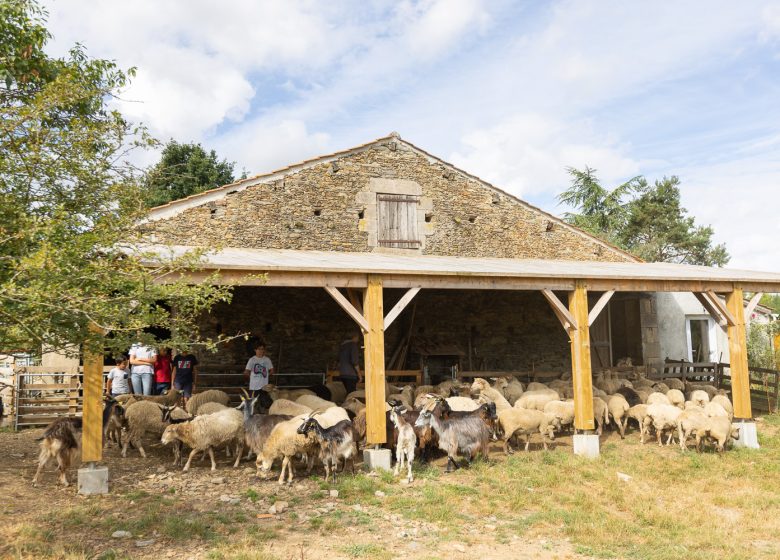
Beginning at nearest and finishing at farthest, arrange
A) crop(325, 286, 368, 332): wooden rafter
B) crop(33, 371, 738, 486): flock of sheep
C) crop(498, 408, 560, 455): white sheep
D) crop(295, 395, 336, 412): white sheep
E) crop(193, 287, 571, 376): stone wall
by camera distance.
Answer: crop(33, 371, 738, 486): flock of sheep → crop(325, 286, 368, 332): wooden rafter → crop(498, 408, 560, 455): white sheep → crop(295, 395, 336, 412): white sheep → crop(193, 287, 571, 376): stone wall

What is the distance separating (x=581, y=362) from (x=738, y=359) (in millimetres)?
3399

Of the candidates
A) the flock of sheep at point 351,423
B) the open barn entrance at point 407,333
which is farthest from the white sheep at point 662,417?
the open barn entrance at point 407,333

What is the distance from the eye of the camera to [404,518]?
6.59 meters

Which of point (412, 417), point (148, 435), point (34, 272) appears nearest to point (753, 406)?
point (412, 417)

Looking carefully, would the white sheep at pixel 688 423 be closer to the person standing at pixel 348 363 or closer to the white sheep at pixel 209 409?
the person standing at pixel 348 363

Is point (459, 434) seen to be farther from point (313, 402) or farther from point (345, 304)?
point (313, 402)

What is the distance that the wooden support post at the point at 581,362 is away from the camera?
971 cm

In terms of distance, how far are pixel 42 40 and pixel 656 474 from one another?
10.7m

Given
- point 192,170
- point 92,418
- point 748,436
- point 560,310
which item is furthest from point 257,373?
point 192,170

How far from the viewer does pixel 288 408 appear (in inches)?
370

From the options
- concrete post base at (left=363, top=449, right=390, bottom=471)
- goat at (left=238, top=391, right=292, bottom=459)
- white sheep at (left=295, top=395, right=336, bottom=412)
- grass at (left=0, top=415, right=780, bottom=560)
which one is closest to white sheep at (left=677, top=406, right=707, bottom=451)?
grass at (left=0, top=415, right=780, bottom=560)

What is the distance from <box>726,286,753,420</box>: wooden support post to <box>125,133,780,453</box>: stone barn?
24 mm

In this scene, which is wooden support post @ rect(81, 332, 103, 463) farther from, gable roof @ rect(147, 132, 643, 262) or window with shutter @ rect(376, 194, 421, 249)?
window with shutter @ rect(376, 194, 421, 249)

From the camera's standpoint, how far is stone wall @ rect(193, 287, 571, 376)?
13.5 meters
